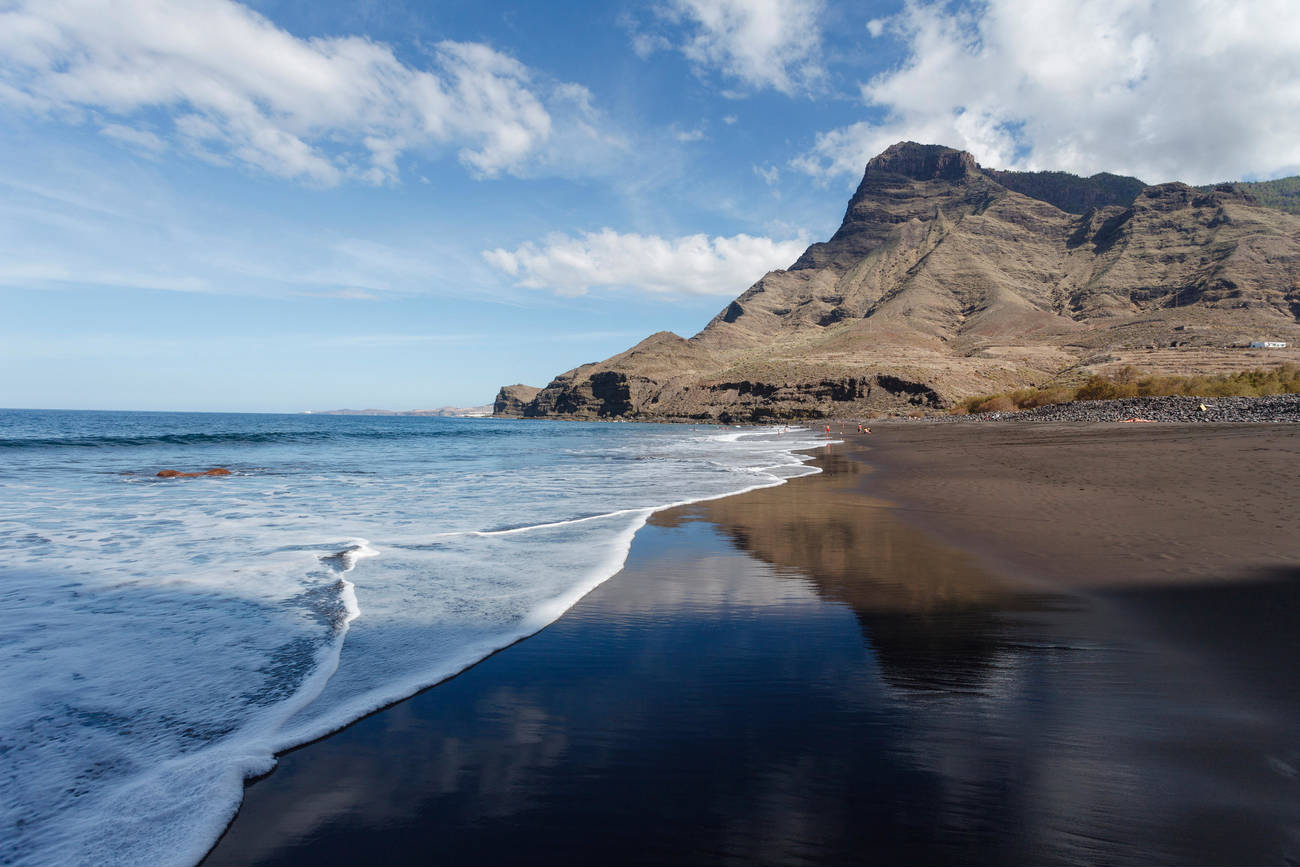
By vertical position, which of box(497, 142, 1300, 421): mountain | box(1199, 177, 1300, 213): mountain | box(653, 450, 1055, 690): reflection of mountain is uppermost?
box(1199, 177, 1300, 213): mountain

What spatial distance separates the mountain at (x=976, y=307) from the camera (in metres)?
81.4

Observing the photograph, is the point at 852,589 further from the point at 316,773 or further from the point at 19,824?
the point at 19,824

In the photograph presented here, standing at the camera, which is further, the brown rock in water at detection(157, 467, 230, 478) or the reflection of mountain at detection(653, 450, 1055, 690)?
the brown rock in water at detection(157, 467, 230, 478)

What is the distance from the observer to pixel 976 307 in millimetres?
127750

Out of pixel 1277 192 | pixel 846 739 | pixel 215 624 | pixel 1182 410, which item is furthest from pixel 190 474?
pixel 1277 192

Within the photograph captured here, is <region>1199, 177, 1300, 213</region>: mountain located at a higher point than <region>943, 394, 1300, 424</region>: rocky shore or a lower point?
higher

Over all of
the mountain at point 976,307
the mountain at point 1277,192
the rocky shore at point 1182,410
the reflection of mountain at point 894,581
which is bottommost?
the reflection of mountain at point 894,581

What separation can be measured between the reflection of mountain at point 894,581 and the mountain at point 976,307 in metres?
67.9

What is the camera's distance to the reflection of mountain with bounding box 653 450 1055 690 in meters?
4.54

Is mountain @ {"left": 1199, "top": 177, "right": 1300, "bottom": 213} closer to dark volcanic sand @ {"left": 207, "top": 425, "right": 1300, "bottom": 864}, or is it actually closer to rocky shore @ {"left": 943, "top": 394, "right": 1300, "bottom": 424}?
rocky shore @ {"left": 943, "top": 394, "right": 1300, "bottom": 424}

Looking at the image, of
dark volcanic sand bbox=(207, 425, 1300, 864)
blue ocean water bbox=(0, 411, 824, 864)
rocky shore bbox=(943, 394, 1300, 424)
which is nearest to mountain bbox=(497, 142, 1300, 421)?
rocky shore bbox=(943, 394, 1300, 424)

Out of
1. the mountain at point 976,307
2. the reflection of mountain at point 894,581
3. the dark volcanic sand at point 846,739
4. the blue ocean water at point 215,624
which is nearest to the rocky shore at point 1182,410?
the reflection of mountain at point 894,581

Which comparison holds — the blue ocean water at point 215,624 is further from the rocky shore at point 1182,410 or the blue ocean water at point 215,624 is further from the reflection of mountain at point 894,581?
the rocky shore at point 1182,410

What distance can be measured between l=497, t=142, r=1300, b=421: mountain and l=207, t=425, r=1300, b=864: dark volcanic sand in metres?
71.7
